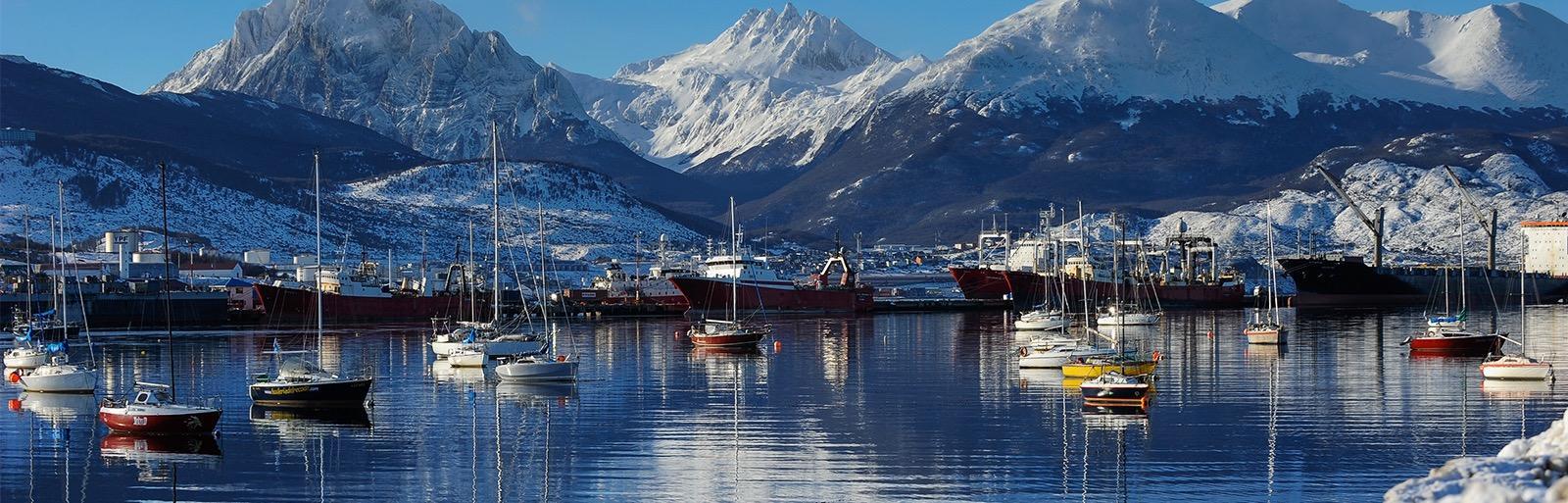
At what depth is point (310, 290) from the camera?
148000 millimetres

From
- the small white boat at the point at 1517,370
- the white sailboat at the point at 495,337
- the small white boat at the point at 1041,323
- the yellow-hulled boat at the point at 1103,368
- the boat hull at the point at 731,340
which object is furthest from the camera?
the small white boat at the point at 1041,323

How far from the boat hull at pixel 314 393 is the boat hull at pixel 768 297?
92.2m

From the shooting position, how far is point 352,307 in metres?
150

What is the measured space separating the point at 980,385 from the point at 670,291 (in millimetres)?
106949

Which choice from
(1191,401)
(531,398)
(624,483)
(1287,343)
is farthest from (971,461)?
(1287,343)

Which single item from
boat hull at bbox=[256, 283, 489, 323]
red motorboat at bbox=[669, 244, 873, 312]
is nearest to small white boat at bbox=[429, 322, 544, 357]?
boat hull at bbox=[256, 283, 489, 323]

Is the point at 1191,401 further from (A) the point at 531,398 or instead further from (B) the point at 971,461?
(A) the point at 531,398

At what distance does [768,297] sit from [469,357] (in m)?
83.6

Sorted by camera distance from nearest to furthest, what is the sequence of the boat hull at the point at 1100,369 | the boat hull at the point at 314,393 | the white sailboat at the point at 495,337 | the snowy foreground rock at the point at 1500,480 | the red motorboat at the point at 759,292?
the snowy foreground rock at the point at 1500,480 → the boat hull at the point at 314,393 → the boat hull at the point at 1100,369 → the white sailboat at the point at 495,337 → the red motorboat at the point at 759,292

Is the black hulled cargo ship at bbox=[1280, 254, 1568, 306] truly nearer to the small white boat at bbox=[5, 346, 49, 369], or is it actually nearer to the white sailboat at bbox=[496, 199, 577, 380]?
the white sailboat at bbox=[496, 199, 577, 380]

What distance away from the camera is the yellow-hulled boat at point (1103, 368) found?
7006 centimetres

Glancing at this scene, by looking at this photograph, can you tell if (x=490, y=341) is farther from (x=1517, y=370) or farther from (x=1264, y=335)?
(x=1517, y=370)

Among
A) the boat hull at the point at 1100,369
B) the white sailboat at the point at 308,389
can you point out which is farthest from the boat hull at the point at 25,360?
the boat hull at the point at 1100,369

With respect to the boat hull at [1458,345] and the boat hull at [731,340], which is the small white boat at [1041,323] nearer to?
the boat hull at [731,340]
